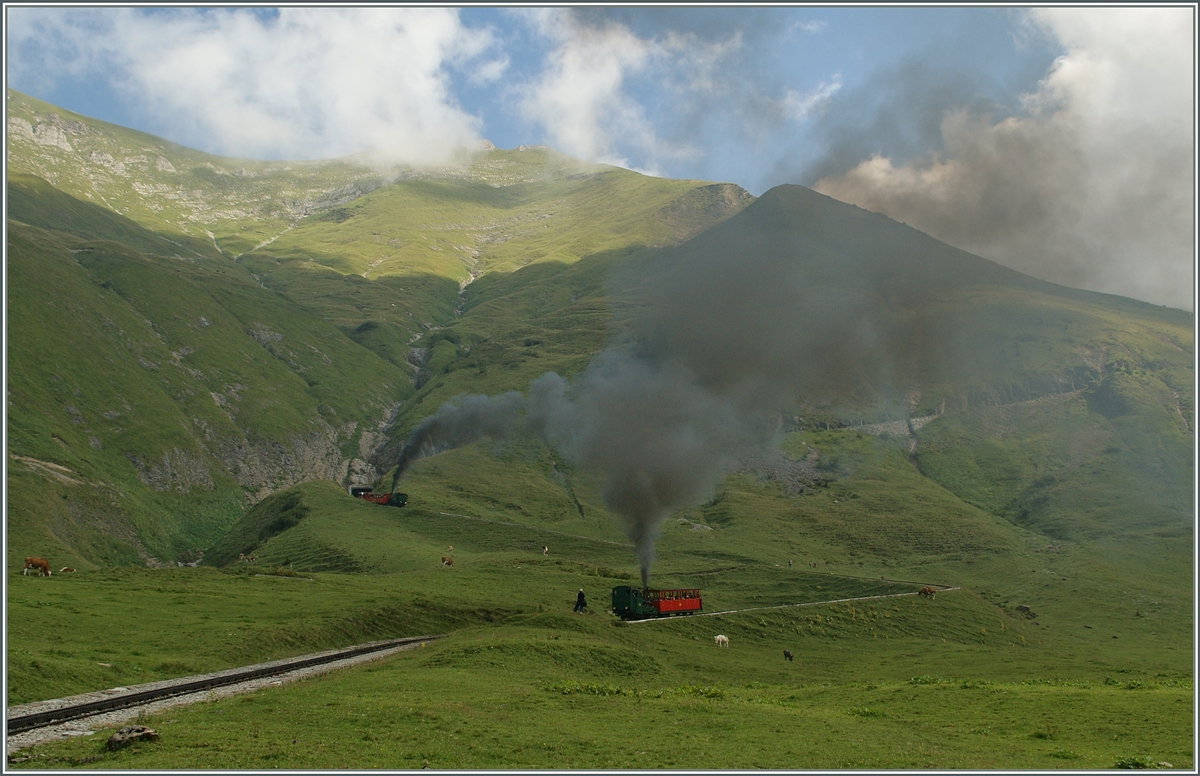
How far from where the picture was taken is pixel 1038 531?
158 metres

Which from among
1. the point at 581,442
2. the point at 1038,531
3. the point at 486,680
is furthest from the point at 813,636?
the point at 1038,531

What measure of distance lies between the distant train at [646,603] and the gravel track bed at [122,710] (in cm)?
3116

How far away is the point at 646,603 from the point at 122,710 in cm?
4772

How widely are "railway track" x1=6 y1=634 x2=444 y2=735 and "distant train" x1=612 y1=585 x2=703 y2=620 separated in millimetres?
25619

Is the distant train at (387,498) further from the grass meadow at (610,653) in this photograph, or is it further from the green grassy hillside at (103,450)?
the green grassy hillside at (103,450)

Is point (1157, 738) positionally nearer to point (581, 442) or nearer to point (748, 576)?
point (748, 576)

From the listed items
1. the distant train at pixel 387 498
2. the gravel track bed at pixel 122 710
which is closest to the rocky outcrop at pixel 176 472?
the distant train at pixel 387 498

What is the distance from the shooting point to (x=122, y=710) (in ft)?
103

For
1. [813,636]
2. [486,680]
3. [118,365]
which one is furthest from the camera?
[118,365]

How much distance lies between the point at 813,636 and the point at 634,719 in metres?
46.6

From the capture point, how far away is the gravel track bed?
1040 inches

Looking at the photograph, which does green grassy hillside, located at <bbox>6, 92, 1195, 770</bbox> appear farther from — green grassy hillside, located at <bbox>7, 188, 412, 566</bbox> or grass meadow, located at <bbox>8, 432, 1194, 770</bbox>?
green grassy hillside, located at <bbox>7, 188, 412, 566</bbox>

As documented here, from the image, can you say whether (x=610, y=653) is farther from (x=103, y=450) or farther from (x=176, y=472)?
(x=176, y=472)

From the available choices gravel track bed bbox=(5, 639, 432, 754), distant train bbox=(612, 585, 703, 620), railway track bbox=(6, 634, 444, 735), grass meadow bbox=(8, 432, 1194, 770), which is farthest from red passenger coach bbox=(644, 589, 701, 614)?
gravel track bed bbox=(5, 639, 432, 754)
